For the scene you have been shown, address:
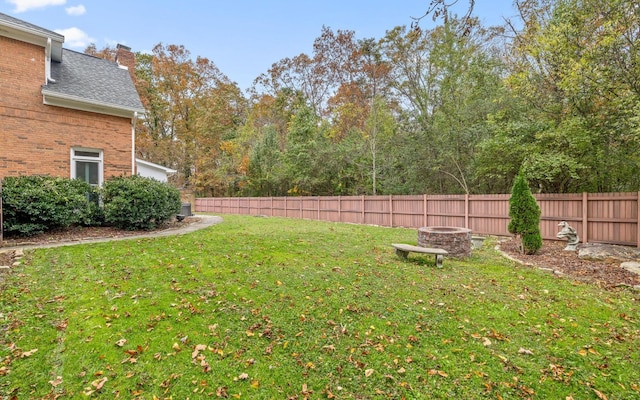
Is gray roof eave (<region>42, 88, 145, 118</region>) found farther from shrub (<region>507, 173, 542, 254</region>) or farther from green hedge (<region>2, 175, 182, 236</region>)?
shrub (<region>507, 173, 542, 254</region>)

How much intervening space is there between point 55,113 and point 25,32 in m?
2.22

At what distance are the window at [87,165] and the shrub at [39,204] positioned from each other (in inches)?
72.6

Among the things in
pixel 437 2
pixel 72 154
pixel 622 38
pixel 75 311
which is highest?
pixel 622 38

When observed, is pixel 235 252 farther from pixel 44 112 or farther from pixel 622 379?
pixel 44 112

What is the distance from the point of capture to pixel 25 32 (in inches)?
346

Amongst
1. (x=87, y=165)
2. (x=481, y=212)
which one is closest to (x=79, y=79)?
(x=87, y=165)

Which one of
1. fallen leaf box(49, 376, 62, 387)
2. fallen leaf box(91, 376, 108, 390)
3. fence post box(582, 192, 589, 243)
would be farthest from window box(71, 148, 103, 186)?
fence post box(582, 192, 589, 243)

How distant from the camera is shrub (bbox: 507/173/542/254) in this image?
7281 millimetres

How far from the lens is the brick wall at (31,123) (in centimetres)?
867

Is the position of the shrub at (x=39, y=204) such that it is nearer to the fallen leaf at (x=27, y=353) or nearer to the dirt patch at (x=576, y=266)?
the fallen leaf at (x=27, y=353)

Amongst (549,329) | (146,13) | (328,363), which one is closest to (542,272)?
(549,329)

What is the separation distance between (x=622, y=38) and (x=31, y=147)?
51.4 ft

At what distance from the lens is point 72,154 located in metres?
9.66

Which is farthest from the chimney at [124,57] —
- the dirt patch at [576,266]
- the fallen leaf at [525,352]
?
the fallen leaf at [525,352]
